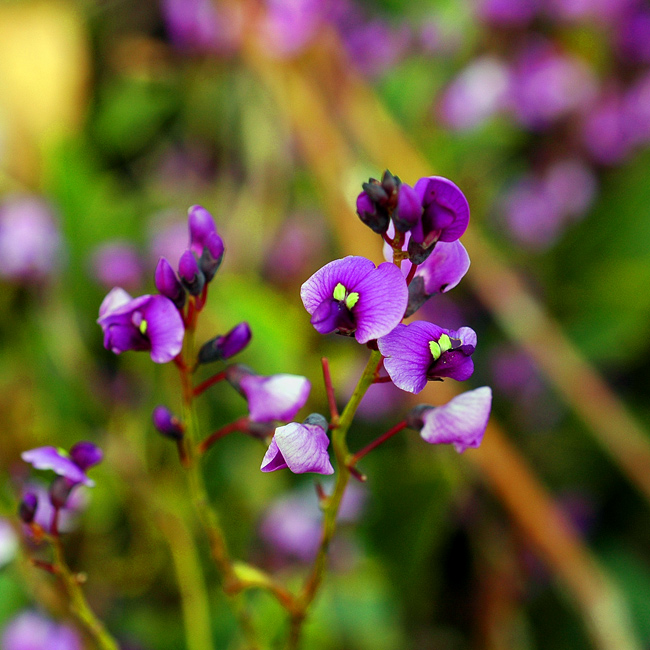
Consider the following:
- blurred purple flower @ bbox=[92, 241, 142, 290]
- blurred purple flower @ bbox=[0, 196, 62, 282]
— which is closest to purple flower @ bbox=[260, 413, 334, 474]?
blurred purple flower @ bbox=[92, 241, 142, 290]

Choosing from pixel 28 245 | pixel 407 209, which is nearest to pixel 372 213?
pixel 407 209

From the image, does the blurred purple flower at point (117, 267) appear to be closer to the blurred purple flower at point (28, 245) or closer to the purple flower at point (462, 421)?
the blurred purple flower at point (28, 245)

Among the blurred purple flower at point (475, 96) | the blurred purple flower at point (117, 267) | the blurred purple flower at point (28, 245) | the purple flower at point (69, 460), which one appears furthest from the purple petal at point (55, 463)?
the blurred purple flower at point (475, 96)

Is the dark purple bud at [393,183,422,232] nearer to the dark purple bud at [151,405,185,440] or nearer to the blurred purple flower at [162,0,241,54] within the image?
the dark purple bud at [151,405,185,440]

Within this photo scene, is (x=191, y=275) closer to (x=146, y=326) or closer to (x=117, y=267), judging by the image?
(x=146, y=326)

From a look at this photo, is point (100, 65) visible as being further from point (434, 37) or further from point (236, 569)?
point (236, 569)
